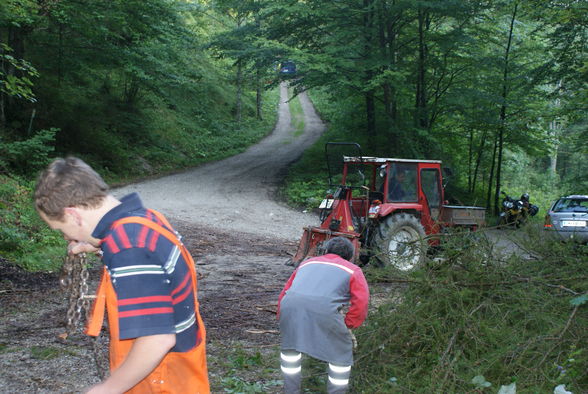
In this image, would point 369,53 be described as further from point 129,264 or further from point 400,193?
point 129,264

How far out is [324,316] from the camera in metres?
3.81

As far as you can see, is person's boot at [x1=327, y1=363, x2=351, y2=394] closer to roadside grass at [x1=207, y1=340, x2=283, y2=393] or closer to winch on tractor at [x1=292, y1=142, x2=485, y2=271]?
roadside grass at [x1=207, y1=340, x2=283, y2=393]

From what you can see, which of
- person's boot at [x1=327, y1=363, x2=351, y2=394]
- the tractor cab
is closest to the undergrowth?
person's boot at [x1=327, y1=363, x2=351, y2=394]

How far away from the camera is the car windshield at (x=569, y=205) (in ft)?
42.6

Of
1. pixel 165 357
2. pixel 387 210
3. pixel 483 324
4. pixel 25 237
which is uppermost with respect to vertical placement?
pixel 165 357

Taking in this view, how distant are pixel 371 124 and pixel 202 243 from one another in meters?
12.8

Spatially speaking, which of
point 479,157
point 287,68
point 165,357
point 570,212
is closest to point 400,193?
point 570,212

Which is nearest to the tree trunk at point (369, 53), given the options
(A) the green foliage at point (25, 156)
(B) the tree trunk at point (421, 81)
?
(B) the tree trunk at point (421, 81)

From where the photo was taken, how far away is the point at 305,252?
8.95m

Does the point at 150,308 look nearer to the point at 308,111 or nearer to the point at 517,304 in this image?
the point at 517,304

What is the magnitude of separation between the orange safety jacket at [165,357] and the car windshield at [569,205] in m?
12.7

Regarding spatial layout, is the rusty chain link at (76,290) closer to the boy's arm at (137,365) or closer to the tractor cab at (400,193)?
the boy's arm at (137,365)

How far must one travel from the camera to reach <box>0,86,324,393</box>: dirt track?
16.4 feet

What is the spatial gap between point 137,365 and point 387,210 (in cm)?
762
